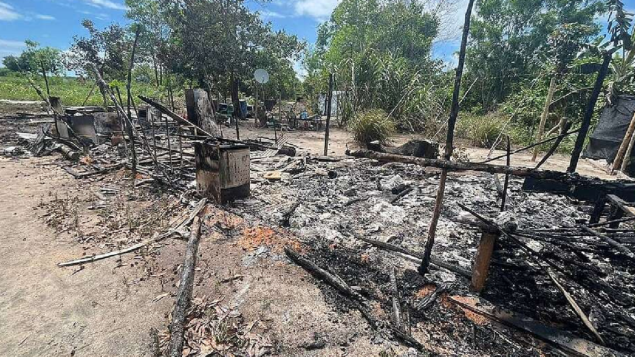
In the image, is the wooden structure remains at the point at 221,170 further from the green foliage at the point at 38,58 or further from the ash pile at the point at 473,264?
the green foliage at the point at 38,58

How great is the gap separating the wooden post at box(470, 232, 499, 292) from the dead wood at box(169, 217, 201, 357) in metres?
2.88

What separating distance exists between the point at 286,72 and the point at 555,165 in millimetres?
15570

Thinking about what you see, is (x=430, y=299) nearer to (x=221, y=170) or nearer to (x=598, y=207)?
(x=598, y=207)

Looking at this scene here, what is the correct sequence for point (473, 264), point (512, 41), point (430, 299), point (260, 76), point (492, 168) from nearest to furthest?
1. point (492, 168)
2. point (430, 299)
3. point (473, 264)
4. point (260, 76)
5. point (512, 41)

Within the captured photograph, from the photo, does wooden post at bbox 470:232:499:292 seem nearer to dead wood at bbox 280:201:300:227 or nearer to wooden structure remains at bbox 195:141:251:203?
dead wood at bbox 280:201:300:227

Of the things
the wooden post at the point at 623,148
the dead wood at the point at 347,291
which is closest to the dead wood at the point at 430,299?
the dead wood at the point at 347,291

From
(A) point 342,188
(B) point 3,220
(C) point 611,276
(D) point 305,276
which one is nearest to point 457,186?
(A) point 342,188

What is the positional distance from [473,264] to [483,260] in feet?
1.30

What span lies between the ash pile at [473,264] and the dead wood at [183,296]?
4.24ft

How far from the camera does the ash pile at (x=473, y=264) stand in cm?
256

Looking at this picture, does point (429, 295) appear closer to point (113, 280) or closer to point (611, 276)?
point (611, 276)

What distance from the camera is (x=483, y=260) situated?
2928 mm

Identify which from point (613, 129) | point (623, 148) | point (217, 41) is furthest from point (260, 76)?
point (623, 148)

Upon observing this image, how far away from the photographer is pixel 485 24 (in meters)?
21.2
